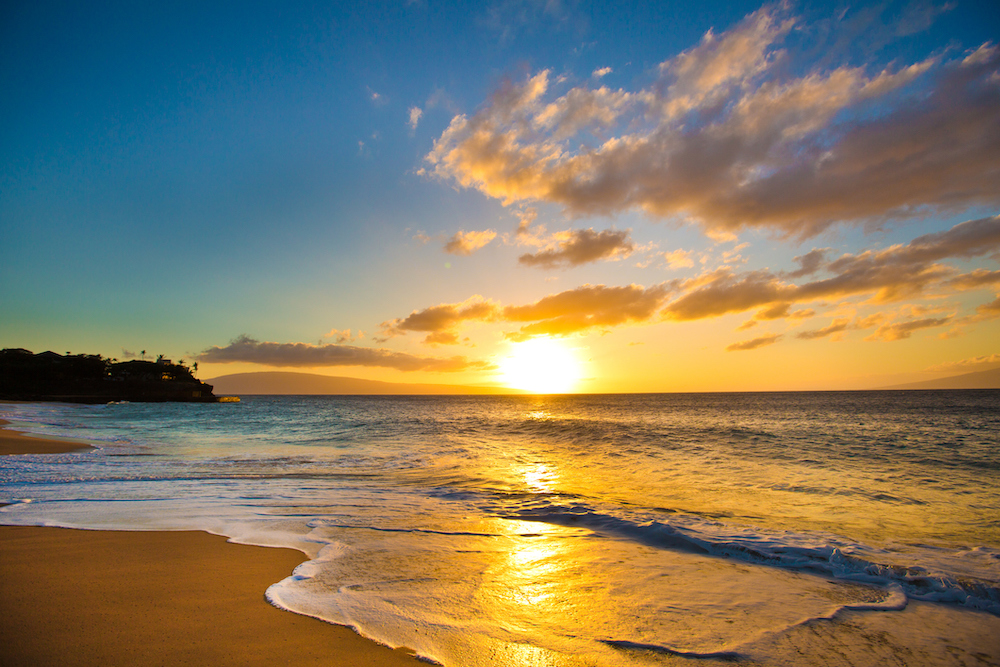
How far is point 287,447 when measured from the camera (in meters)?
20.7

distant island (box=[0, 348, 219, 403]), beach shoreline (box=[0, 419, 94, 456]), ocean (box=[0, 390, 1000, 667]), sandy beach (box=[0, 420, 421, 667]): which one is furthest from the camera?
distant island (box=[0, 348, 219, 403])

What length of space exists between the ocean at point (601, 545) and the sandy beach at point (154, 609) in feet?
1.07

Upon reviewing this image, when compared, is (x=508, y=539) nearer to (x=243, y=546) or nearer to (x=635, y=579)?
(x=635, y=579)

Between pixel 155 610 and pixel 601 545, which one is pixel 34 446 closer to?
pixel 155 610

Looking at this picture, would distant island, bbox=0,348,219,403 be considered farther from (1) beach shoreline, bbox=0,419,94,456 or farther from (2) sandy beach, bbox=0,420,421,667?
(2) sandy beach, bbox=0,420,421,667

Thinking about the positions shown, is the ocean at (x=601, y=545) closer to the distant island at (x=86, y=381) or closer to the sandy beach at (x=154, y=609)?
the sandy beach at (x=154, y=609)

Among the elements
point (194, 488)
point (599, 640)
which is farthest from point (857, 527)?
point (194, 488)

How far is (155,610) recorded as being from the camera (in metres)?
3.91

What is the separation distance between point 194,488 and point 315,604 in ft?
27.4

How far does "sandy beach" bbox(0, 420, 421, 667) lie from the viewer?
3.21m

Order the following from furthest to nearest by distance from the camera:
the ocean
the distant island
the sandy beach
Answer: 1. the distant island
2. the ocean
3. the sandy beach

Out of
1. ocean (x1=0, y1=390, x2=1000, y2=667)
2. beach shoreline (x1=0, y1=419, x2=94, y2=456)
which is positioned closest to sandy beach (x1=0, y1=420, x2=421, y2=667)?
ocean (x1=0, y1=390, x2=1000, y2=667)

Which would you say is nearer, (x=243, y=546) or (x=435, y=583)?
(x=435, y=583)

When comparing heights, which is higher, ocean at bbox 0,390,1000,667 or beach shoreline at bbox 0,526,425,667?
beach shoreline at bbox 0,526,425,667
